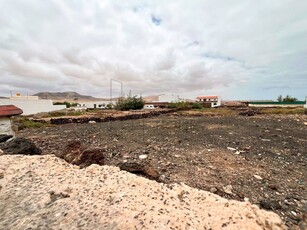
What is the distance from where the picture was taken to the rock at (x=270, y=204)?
3027 millimetres

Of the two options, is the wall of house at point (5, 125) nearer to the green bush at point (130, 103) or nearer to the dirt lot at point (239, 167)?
the dirt lot at point (239, 167)

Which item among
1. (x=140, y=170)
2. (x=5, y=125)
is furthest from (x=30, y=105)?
(x=140, y=170)

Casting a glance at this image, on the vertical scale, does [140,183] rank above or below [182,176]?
above

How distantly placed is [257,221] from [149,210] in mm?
1252

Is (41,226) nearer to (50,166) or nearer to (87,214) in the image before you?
(87,214)

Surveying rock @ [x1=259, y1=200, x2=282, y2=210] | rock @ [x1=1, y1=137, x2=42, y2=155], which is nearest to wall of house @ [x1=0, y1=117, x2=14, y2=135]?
rock @ [x1=1, y1=137, x2=42, y2=155]

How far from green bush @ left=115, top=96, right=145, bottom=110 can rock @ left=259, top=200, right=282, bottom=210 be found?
3493cm

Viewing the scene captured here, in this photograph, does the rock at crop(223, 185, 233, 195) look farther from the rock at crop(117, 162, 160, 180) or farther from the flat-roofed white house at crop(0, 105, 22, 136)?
the flat-roofed white house at crop(0, 105, 22, 136)

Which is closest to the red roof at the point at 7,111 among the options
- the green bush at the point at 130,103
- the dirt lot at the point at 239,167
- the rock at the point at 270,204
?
the dirt lot at the point at 239,167

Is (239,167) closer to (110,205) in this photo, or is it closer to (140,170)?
(140,170)

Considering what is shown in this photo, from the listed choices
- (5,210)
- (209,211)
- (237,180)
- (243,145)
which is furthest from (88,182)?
(243,145)

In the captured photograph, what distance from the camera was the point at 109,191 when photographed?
2885mm

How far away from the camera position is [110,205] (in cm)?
254

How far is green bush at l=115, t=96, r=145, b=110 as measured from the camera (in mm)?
37531
